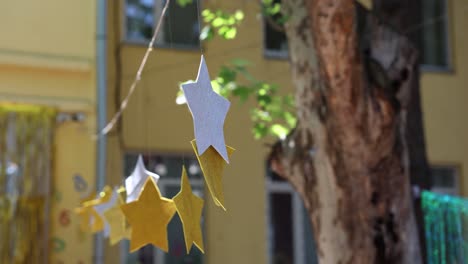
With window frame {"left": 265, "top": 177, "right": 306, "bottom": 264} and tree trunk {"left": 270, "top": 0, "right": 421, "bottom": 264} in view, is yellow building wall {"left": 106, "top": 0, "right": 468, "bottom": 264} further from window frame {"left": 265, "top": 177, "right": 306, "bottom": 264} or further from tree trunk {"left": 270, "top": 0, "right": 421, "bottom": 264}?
tree trunk {"left": 270, "top": 0, "right": 421, "bottom": 264}

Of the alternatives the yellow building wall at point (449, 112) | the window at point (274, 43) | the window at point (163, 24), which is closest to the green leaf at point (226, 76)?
the window at point (163, 24)

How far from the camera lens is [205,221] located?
453 inches

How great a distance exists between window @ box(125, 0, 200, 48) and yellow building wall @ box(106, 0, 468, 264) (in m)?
0.19

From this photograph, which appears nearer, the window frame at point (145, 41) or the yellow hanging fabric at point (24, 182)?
the yellow hanging fabric at point (24, 182)

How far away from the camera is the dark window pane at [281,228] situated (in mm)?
12078

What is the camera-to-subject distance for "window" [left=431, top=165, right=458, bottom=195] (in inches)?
523

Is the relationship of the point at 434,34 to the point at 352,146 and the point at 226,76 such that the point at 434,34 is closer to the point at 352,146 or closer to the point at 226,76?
the point at 226,76

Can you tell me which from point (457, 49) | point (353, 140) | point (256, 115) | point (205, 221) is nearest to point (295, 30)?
point (353, 140)

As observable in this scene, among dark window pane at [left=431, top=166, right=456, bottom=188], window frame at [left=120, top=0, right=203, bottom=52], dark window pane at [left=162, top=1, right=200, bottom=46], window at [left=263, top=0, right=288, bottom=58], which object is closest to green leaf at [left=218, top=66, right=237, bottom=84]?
window frame at [left=120, top=0, right=203, bottom=52]

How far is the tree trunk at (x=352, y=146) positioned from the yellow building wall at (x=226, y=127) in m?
4.92

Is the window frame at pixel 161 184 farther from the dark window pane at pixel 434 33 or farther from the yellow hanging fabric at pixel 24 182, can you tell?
the dark window pane at pixel 434 33

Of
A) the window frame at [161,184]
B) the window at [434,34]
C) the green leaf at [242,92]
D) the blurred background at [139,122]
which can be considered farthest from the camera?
the window at [434,34]

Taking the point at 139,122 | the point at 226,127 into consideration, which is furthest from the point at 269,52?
the point at 139,122

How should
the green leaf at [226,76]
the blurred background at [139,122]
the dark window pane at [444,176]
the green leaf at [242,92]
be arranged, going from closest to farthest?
the green leaf at [226,76] → the green leaf at [242,92] → the blurred background at [139,122] → the dark window pane at [444,176]
